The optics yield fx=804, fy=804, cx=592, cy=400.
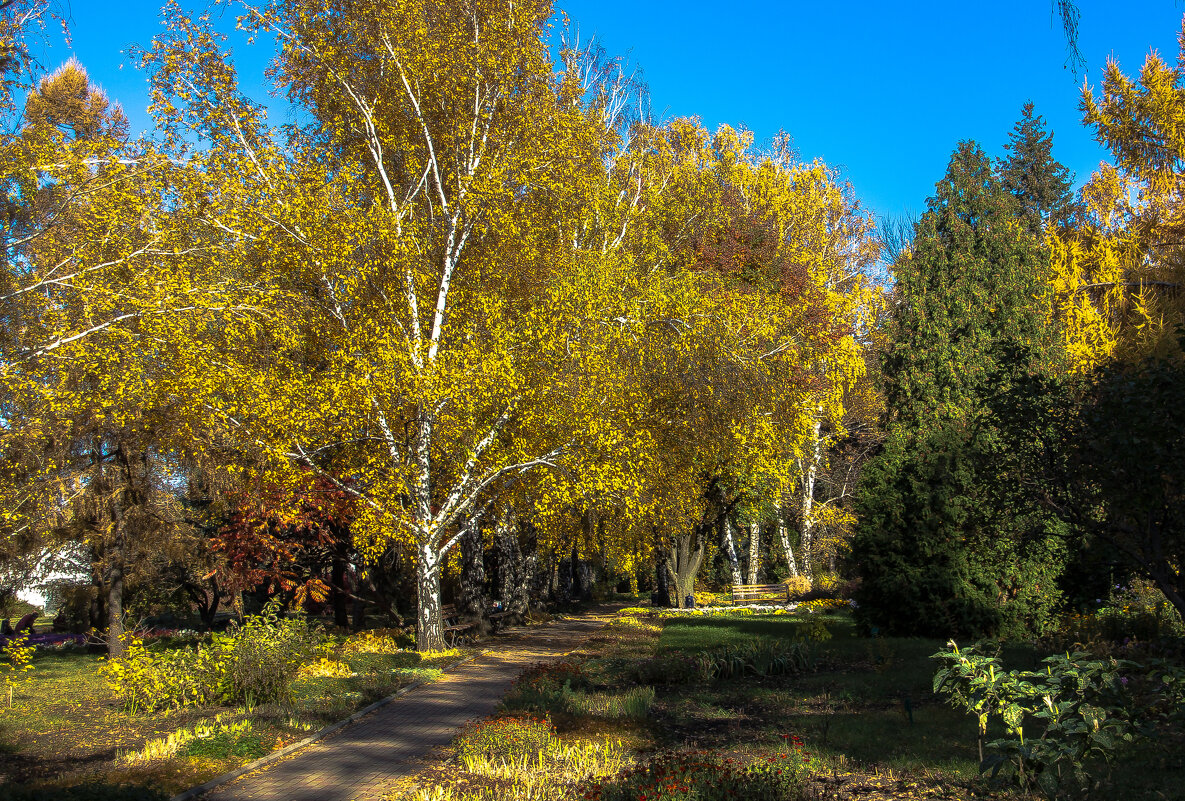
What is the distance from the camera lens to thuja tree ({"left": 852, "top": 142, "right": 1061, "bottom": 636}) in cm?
1301

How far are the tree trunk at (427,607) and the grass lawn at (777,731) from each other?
3622 millimetres

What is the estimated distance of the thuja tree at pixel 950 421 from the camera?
42.7ft

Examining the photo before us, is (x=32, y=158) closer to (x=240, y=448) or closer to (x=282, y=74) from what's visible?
(x=240, y=448)

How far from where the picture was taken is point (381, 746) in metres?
8.60

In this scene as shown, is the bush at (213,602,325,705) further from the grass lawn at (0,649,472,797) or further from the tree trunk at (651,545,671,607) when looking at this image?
the tree trunk at (651,545,671,607)

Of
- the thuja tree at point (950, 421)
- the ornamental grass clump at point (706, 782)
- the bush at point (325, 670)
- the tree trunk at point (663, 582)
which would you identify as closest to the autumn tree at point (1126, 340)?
the thuja tree at point (950, 421)

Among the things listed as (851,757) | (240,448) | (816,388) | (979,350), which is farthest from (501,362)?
(816,388)

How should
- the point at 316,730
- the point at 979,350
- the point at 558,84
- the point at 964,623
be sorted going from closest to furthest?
the point at 316,730
the point at 964,623
the point at 979,350
the point at 558,84

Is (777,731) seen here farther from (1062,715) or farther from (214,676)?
(214,676)

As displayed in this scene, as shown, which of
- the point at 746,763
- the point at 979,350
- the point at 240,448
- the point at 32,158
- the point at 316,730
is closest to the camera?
the point at 746,763

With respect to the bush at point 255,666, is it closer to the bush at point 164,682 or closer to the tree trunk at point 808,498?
the bush at point 164,682

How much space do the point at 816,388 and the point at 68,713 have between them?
70.3ft

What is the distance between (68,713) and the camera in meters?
10.8

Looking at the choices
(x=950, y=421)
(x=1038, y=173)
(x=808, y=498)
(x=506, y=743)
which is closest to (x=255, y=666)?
(x=506, y=743)
